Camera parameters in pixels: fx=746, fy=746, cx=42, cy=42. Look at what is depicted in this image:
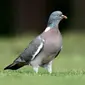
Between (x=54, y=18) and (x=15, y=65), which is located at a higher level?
(x=54, y=18)

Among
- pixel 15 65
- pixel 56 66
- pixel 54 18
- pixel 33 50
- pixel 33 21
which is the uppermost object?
pixel 54 18

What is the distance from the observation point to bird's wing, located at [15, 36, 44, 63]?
512 inches

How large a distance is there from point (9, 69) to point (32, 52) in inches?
32.8

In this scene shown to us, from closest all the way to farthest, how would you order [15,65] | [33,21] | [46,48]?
[46,48] < [15,65] < [33,21]

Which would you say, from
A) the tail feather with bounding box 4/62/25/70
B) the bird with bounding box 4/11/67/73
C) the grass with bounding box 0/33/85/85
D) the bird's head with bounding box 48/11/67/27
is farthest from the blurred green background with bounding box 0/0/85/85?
the bird with bounding box 4/11/67/73

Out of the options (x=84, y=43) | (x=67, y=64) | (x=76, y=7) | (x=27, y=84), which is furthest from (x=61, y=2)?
(x=27, y=84)

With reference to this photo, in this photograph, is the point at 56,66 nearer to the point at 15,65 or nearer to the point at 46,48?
the point at 15,65

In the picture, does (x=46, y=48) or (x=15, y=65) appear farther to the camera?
(x=15, y=65)

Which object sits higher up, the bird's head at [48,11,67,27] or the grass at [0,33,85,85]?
the bird's head at [48,11,67,27]

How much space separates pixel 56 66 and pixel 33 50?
393 centimetres

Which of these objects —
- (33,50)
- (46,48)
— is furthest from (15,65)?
(46,48)

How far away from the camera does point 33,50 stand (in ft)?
43.2

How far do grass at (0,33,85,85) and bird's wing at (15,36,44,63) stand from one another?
0.87 ft

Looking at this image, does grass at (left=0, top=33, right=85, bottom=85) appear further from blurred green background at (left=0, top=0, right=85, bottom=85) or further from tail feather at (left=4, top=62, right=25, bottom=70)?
tail feather at (left=4, top=62, right=25, bottom=70)
